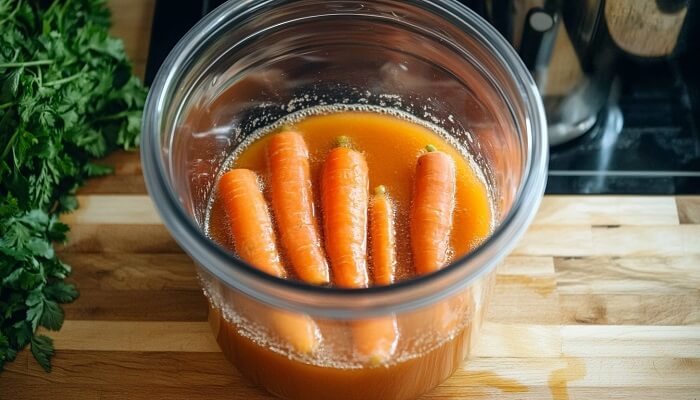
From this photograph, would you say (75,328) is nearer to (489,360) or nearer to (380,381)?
(380,381)

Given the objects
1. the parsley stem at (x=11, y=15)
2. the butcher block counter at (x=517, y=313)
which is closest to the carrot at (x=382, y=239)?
the butcher block counter at (x=517, y=313)

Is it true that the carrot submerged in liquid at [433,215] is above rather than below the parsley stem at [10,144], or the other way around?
below

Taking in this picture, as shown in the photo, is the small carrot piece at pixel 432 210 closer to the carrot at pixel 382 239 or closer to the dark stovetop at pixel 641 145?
the carrot at pixel 382 239

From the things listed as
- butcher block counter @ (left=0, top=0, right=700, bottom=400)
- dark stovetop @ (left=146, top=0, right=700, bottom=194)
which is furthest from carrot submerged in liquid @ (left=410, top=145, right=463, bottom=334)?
dark stovetop @ (left=146, top=0, right=700, bottom=194)

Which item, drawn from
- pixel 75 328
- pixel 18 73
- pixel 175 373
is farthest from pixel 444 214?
pixel 18 73

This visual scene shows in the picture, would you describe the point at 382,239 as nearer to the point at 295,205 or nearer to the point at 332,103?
the point at 295,205

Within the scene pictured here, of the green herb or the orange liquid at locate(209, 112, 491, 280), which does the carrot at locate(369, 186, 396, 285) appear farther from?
the green herb
